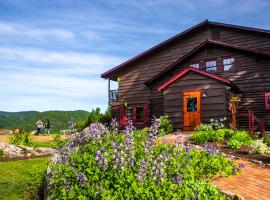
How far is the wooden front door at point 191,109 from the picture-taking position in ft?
67.6

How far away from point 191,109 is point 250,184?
1352 centimetres

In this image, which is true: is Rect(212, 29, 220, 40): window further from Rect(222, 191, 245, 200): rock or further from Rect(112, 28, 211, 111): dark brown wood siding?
Rect(222, 191, 245, 200): rock

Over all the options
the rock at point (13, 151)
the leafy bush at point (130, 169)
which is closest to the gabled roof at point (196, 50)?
the rock at point (13, 151)

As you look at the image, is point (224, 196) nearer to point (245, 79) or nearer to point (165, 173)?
point (165, 173)

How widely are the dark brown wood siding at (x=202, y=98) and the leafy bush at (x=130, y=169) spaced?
525 inches

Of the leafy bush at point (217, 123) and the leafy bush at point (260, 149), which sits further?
the leafy bush at point (217, 123)

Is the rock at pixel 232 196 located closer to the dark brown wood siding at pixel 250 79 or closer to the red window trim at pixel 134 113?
the dark brown wood siding at pixel 250 79

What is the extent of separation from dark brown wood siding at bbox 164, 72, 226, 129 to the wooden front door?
9.7 inches

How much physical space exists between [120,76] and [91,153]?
2247 cm

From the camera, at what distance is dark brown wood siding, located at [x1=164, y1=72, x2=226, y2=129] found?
1977cm

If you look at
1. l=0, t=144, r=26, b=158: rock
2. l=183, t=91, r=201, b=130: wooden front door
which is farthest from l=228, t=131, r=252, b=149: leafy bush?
l=0, t=144, r=26, b=158: rock

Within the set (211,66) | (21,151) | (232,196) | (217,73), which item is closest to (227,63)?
(217,73)

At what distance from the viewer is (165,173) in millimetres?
5559

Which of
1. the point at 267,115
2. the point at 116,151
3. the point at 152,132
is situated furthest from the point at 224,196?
the point at 267,115
